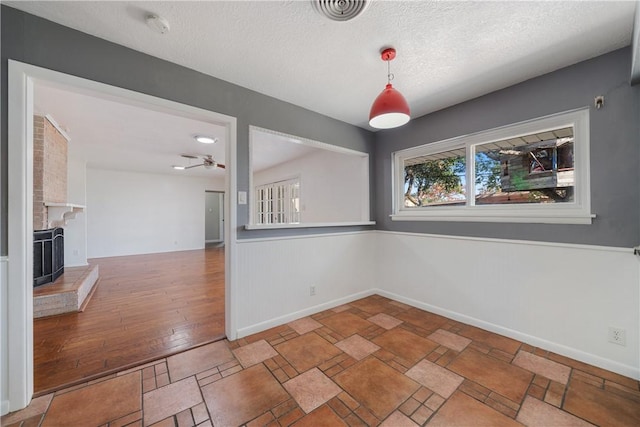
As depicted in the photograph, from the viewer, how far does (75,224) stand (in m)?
5.06

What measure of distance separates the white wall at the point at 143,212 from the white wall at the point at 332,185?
4382 mm

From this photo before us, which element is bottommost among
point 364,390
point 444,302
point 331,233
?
point 364,390

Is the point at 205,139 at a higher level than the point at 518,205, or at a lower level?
higher

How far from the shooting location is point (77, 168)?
16.8ft

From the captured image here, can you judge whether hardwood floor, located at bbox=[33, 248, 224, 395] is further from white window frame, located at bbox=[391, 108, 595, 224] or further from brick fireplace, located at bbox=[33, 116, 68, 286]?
white window frame, located at bbox=[391, 108, 595, 224]

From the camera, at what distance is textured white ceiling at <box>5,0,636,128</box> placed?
59.2 inches

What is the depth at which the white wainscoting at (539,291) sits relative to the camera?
1848mm

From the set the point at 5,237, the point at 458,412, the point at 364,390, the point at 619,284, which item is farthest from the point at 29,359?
the point at 619,284

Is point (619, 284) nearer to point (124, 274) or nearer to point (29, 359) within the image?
point (29, 359)

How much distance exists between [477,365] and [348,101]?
9.15ft

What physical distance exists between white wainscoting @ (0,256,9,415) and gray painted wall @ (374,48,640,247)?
379cm

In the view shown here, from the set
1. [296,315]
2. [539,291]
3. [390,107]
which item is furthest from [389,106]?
[296,315]

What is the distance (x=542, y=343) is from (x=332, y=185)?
340 centimetres

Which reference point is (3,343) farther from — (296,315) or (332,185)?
(332,185)
